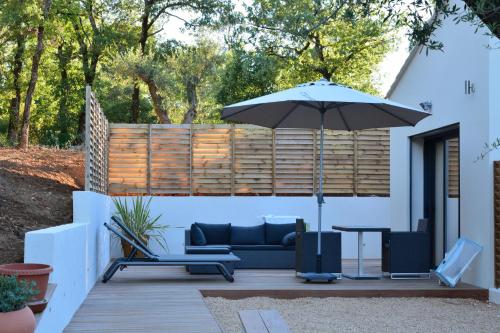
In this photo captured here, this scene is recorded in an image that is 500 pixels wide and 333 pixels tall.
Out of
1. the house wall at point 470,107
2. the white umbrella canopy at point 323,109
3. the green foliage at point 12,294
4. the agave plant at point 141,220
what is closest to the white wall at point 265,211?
the agave plant at point 141,220

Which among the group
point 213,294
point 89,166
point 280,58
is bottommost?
point 213,294

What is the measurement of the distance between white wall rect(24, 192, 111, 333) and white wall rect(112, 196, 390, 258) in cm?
229

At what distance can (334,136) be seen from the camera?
12.2m

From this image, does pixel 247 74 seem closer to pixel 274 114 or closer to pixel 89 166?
pixel 274 114

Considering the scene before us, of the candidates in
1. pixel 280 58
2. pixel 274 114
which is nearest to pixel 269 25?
pixel 280 58

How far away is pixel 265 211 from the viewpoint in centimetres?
1195

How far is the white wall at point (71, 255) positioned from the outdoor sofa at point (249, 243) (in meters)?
1.34

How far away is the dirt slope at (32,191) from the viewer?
364 inches

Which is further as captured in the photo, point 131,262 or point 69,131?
point 69,131

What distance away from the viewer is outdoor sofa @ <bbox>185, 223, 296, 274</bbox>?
987cm

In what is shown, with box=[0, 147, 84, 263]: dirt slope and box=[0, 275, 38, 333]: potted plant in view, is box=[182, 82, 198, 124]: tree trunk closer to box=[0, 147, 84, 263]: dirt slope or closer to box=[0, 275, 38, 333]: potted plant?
box=[0, 147, 84, 263]: dirt slope

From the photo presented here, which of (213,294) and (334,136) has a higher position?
(334,136)

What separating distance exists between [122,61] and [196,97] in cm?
223

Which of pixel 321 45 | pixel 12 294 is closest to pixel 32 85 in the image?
pixel 12 294
